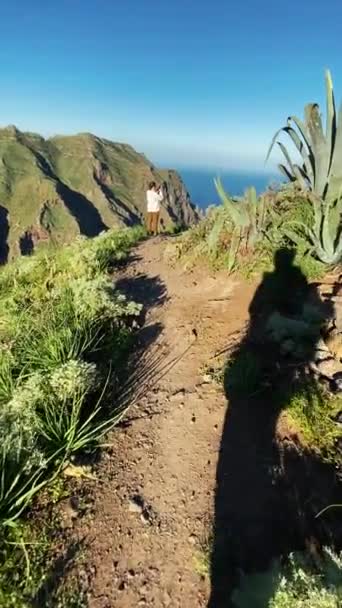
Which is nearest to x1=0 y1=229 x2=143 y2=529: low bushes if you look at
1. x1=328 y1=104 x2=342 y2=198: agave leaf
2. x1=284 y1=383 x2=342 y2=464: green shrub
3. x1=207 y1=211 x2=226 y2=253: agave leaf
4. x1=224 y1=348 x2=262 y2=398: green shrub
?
x1=224 y1=348 x2=262 y2=398: green shrub

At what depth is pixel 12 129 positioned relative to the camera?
17838 cm

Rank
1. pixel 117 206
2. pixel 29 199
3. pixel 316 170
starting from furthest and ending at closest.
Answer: pixel 117 206
pixel 29 199
pixel 316 170

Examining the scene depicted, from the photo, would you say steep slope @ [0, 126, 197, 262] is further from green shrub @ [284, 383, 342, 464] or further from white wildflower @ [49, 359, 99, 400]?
white wildflower @ [49, 359, 99, 400]

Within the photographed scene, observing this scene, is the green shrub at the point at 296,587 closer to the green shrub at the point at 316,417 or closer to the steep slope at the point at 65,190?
the green shrub at the point at 316,417

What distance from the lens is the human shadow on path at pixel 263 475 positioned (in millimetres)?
3094

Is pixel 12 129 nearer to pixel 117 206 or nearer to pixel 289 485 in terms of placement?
pixel 117 206

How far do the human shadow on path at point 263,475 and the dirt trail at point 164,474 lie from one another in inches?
5.6

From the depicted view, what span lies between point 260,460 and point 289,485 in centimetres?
34

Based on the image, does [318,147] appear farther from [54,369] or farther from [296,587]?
[296,587]

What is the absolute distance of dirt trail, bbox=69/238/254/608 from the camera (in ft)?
9.73

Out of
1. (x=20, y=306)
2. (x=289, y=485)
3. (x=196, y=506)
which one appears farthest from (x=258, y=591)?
(x=20, y=306)

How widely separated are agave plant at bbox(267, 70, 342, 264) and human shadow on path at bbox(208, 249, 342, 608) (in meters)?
1.16

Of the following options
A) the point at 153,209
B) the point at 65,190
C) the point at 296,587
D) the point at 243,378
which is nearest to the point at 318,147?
the point at 243,378

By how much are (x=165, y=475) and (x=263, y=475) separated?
0.90m
